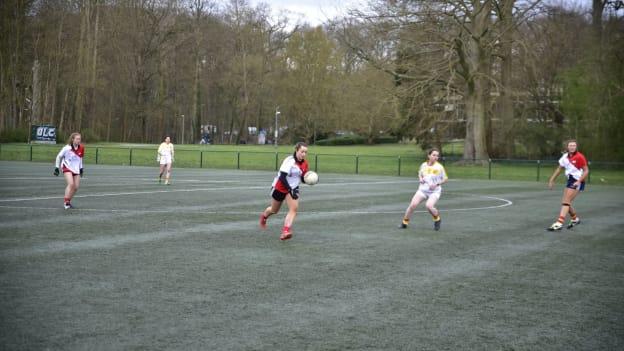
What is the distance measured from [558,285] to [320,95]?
8088 centimetres

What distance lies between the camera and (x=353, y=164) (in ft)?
162

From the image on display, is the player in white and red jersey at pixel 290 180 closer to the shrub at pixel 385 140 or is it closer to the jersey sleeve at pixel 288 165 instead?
the jersey sleeve at pixel 288 165

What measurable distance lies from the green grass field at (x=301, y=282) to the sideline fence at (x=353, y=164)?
979 inches

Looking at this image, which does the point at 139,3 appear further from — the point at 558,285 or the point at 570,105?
the point at 558,285

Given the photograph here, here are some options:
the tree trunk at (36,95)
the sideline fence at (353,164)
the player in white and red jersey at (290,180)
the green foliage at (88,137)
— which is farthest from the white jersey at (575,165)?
the green foliage at (88,137)

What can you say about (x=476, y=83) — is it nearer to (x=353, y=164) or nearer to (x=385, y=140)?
(x=353, y=164)

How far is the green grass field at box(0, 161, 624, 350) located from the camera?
6711 millimetres

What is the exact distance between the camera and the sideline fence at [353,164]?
42.3 m

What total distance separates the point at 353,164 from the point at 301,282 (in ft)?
132

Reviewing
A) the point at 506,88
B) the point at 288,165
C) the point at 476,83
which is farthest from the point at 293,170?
the point at 506,88

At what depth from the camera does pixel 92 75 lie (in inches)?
2699

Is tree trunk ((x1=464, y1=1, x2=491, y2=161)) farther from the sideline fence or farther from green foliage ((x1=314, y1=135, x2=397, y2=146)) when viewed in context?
green foliage ((x1=314, y1=135, x2=397, y2=146))

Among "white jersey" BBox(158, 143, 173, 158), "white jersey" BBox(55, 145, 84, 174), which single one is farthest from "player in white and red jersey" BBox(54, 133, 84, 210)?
"white jersey" BBox(158, 143, 173, 158)

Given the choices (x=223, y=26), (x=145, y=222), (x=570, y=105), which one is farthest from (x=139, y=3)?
(x=145, y=222)
